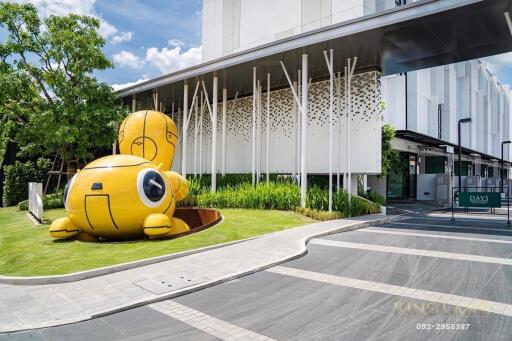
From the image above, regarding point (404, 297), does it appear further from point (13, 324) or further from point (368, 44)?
point (368, 44)

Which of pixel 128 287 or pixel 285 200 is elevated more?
pixel 285 200

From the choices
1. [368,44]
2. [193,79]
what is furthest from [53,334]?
[193,79]

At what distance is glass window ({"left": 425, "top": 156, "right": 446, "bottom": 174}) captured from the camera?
1320 inches

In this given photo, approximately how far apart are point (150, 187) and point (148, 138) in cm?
286

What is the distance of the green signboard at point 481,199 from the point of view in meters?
14.9

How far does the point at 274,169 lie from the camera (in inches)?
819

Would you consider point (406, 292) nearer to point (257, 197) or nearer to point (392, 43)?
point (257, 197)

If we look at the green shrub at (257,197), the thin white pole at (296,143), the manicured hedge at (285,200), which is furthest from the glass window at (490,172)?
the green shrub at (257,197)

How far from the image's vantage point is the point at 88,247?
8.91 metres

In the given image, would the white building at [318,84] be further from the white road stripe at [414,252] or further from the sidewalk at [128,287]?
the sidewalk at [128,287]

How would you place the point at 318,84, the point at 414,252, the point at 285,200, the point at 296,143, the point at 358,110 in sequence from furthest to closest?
the point at 296,143 → the point at 318,84 → the point at 358,110 → the point at 285,200 → the point at 414,252

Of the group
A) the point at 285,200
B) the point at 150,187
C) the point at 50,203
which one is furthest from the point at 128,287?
the point at 50,203

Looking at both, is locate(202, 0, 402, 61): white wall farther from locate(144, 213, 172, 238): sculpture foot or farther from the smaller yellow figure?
locate(144, 213, 172, 238): sculpture foot

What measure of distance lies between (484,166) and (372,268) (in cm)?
5391
